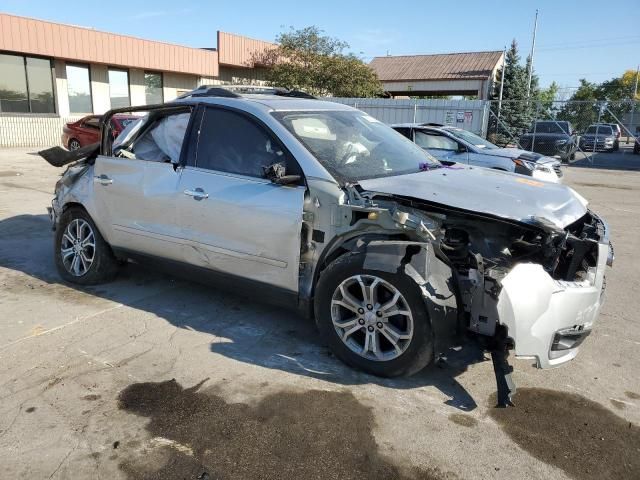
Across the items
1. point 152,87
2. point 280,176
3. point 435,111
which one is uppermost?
point 152,87

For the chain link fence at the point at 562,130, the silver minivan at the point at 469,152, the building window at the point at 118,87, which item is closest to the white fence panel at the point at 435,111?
the chain link fence at the point at 562,130

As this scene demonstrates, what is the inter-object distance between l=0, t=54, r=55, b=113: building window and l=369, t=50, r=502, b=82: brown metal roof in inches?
857

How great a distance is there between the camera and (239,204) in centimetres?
380

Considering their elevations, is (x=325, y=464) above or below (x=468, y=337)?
below

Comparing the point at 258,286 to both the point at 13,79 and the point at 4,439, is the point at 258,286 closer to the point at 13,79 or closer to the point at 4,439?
the point at 4,439

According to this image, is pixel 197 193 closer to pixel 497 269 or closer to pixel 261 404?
pixel 261 404

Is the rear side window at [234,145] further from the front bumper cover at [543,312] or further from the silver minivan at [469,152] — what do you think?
the silver minivan at [469,152]

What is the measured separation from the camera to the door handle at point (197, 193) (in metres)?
4.00

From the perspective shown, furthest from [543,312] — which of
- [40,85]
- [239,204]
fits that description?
[40,85]

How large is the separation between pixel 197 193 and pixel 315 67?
27425mm

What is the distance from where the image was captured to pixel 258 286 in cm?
388

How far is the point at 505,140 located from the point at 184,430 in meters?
20.3

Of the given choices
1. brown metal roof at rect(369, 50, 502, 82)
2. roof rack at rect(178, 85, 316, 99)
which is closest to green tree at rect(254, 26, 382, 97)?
brown metal roof at rect(369, 50, 502, 82)

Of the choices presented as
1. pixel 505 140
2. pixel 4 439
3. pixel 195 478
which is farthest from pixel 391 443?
pixel 505 140
